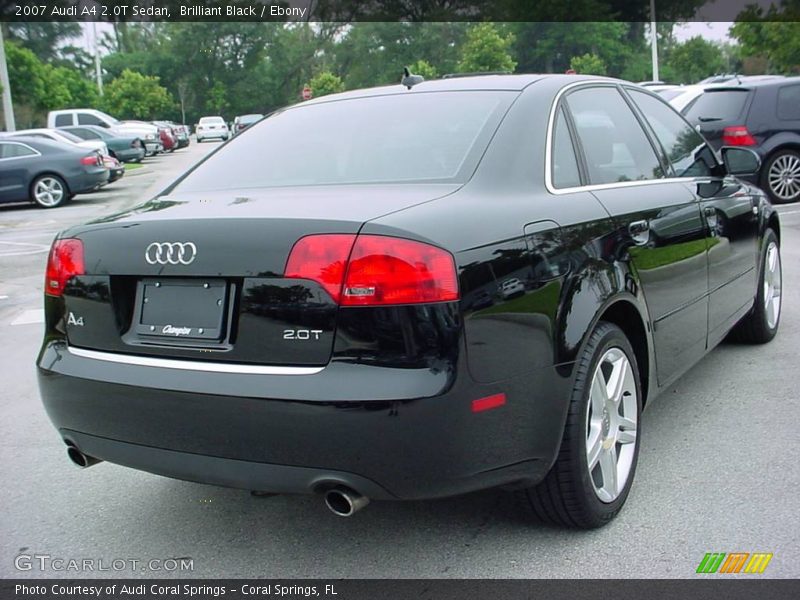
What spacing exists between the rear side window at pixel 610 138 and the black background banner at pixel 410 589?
5.02 ft

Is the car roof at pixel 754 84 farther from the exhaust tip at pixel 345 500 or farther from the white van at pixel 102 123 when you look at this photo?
the white van at pixel 102 123

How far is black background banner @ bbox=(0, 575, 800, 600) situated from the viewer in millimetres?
2703

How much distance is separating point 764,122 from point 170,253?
11366mm

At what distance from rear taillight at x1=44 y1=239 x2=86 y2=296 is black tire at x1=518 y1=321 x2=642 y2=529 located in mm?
1700

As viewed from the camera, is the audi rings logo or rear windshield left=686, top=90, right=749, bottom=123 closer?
the audi rings logo

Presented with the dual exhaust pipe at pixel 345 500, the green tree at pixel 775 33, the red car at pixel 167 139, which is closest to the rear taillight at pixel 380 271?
the dual exhaust pipe at pixel 345 500

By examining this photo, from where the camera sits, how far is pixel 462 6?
77188mm

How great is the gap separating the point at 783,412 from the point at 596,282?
1805 mm

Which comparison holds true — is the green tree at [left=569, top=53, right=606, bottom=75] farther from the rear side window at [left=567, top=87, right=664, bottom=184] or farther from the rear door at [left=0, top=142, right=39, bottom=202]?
the rear side window at [left=567, top=87, right=664, bottom=184]

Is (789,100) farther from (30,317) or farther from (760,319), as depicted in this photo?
(30,317)

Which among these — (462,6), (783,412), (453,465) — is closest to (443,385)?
(453,465)

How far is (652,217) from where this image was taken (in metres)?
3.62

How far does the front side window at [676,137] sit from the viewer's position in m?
4.28

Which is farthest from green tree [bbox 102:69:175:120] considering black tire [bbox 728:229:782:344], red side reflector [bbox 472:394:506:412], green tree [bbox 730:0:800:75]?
red side reflector [bbox 472:394:506:412]
